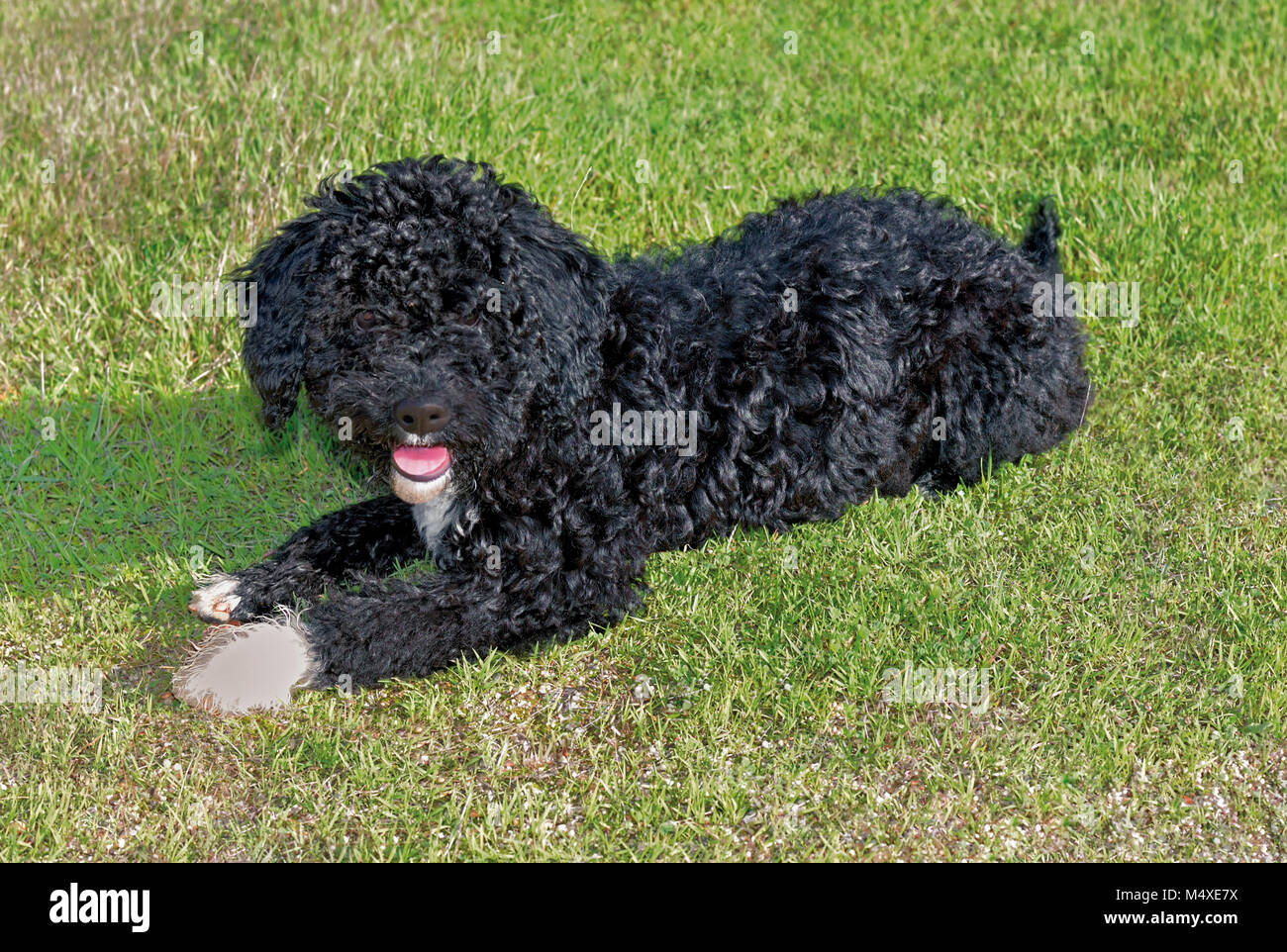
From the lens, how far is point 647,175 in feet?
23.5

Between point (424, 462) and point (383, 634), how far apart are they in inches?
25.0

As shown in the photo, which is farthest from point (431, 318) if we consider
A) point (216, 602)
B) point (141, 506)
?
point (141, 506)

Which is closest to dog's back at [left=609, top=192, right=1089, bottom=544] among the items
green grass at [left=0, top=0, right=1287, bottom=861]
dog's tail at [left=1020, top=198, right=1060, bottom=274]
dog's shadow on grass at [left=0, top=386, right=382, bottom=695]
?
green grass at [left=0, top=0, right=1287, bottom=861]


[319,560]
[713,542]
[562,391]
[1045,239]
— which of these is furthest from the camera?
[1045,239]

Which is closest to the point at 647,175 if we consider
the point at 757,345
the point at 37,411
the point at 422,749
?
the point at 757,345

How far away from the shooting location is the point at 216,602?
4.84m

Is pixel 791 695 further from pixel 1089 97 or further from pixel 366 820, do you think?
pixel 1089 97

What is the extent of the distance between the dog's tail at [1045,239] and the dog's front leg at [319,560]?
3.23m

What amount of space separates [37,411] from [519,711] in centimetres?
339

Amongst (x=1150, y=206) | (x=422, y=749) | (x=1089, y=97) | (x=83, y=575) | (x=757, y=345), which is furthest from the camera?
(x=1089, y=97)

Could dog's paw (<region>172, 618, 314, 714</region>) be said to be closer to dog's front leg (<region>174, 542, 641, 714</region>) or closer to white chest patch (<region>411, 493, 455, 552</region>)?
dog's front leg (<region>174, 542, 641, 714</region>)

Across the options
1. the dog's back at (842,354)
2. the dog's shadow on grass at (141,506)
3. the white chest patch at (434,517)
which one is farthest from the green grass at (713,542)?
the white chest patch at (434,517)

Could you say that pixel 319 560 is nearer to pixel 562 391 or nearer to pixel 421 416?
pixel 421 416

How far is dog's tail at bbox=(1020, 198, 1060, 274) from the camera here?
5934 mm
